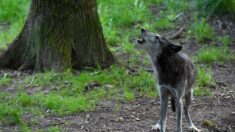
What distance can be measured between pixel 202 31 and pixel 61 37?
3.46 metres

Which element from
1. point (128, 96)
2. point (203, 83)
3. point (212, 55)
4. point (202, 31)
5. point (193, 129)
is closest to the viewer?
point (193, 129)

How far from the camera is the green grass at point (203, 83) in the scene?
28.0 ft

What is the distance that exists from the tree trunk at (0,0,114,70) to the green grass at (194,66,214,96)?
1564 millimetres

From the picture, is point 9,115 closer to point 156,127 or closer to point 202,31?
point 156,127

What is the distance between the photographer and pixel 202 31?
37.4 feet

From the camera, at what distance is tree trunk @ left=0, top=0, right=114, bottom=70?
9.04 metres

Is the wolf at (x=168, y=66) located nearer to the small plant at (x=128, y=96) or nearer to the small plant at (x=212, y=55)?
the small plant at (x=128, y=96)

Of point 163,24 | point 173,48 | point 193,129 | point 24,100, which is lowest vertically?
point 193,129

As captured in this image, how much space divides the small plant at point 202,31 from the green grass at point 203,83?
207 centimetres

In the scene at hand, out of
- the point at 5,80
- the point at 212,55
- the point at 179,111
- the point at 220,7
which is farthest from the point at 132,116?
the point at 220,7

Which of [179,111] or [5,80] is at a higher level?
[5,80]

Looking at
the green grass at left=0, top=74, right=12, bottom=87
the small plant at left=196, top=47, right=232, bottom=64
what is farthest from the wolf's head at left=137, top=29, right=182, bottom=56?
the small plant at left=196, top=47, right=232, bottom=64

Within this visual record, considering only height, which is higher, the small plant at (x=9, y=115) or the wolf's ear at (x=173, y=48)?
the wolf's ear at (x=173, y=48)

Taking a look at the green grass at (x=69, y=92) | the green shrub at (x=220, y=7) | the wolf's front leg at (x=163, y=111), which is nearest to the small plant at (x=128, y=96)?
the green grass at (x=69, y=92)
